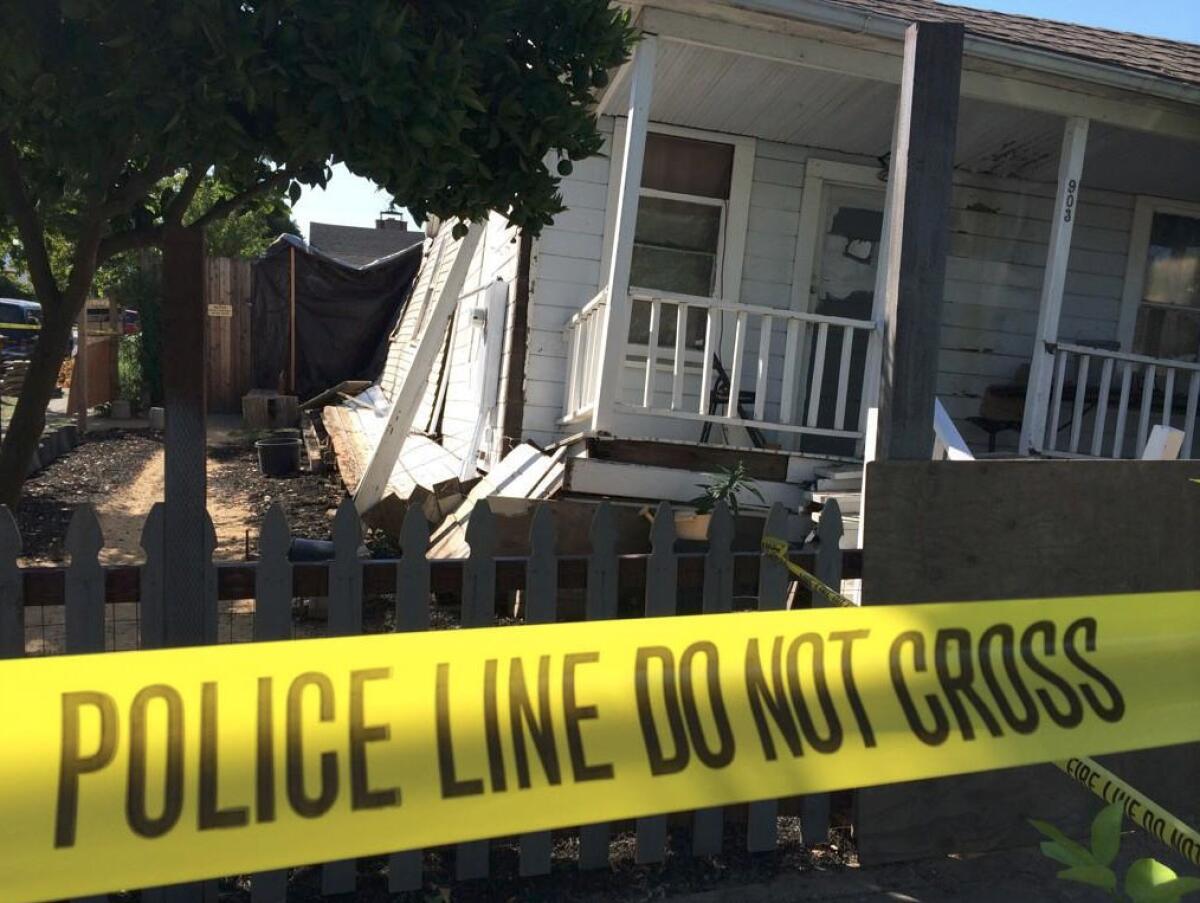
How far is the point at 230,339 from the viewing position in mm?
17656

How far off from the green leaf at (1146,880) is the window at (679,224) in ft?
19.6

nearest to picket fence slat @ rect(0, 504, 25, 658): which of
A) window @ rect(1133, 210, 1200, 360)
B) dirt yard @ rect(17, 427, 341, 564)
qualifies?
dirt yard @ rect(17, 427, 341, 564)

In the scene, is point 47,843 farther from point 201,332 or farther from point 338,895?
point 338,895

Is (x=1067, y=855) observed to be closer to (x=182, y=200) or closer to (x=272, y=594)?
(x=272, y=594)

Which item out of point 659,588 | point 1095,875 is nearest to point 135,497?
point 659,588

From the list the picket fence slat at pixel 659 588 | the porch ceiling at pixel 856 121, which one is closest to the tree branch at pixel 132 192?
the picket fence slat at pixel 659 588

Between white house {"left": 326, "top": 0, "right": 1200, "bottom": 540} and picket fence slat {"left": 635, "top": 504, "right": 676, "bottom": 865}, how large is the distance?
247 cm

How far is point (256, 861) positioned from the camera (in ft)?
4.80

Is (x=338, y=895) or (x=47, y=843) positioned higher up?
(x=47, y=843)

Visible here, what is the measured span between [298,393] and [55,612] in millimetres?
12835

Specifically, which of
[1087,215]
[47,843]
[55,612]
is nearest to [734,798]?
[47,843]

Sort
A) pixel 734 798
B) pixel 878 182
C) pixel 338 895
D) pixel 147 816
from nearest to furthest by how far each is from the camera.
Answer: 1. pixel 147 816
2. pixel 734 798
3. pixel 338 895
4. pixel 878 182

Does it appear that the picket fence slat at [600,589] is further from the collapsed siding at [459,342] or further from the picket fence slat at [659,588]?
the collapsed siding at [459,342]

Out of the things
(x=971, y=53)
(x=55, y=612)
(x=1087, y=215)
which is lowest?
(x=55, y=612)
